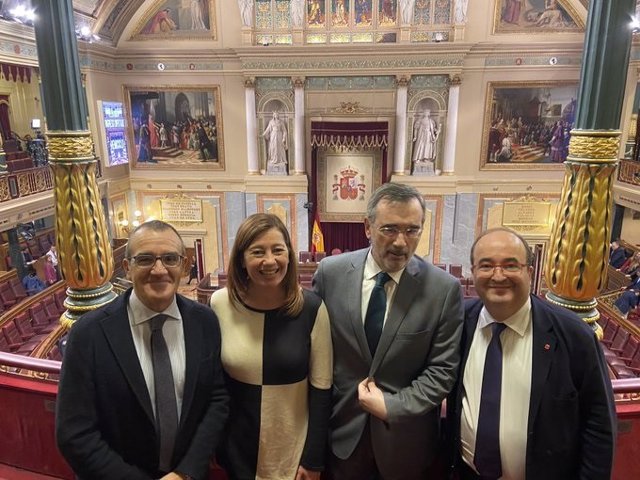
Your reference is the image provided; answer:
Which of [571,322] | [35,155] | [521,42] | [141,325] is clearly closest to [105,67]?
[35,155]

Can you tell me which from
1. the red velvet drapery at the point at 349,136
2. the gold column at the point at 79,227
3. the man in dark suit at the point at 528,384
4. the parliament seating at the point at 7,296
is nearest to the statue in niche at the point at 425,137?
the red velvet drapery at the point at 349,136

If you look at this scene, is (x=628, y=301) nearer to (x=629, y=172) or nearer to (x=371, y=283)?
(x=629, y=172)

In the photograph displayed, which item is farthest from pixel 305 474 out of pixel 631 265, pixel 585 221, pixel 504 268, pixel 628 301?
pixel 631 265

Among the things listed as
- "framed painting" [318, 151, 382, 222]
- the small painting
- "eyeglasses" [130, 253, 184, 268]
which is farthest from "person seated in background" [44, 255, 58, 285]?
"eyeglasses" [130, 253, 184, 268]

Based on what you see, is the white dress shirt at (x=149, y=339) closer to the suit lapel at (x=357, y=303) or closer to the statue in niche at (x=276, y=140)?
the suit lapel at (x=357, y=303)

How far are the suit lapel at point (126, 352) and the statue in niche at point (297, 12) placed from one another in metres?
11.2

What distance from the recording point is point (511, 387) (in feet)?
5.78

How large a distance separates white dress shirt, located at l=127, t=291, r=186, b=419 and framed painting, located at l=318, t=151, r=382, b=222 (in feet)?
34.8

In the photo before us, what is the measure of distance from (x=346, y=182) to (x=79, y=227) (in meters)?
9.81

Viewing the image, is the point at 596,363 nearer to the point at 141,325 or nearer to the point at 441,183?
the point at 141,325

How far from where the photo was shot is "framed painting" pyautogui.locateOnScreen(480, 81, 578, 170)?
11438mm

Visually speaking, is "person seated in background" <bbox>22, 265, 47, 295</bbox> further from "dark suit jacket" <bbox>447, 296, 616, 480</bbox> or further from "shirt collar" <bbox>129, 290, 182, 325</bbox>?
"dark suit jacket" <bbox>447, 296, 616, 480</bbox>

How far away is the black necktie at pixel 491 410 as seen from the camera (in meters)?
1.78

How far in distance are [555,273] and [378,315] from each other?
1.34m
